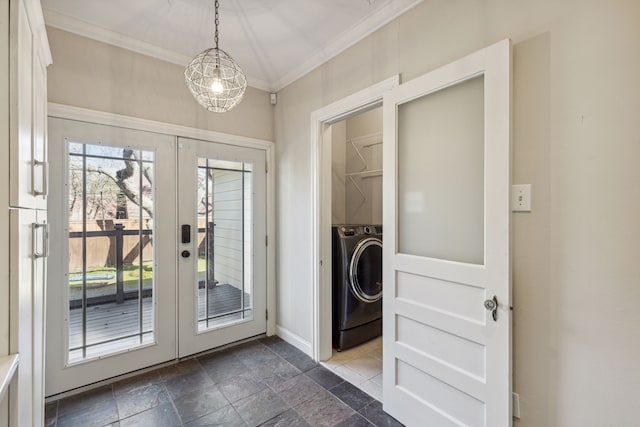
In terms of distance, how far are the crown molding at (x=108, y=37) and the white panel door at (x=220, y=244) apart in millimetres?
708

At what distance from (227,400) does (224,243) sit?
51.5 inches

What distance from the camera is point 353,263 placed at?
2.69 metres

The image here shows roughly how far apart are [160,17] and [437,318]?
270cm

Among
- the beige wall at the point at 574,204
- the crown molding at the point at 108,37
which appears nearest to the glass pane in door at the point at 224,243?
the crown molding at the point at 108,37

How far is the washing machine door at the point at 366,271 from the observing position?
8.91ft

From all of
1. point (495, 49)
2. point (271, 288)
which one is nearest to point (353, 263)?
point (271, 288)

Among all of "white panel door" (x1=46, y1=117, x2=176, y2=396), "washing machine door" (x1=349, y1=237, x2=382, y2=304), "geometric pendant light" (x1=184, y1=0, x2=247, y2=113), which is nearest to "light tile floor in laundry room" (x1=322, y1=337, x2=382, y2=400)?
"washing machine door" (x1=349, y1=237, x2=382, y2=304)

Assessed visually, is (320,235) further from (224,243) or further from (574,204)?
(574,204)

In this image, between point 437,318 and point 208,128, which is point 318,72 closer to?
point 208,128

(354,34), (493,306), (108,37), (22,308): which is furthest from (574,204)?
(108,37)

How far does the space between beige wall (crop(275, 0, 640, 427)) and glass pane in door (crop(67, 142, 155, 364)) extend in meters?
2.52

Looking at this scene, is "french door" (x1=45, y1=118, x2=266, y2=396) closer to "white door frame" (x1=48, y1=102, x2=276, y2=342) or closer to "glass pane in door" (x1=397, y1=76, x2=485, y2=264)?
"white door frame" (x1=48, y1=102, x2=276, y2=342)

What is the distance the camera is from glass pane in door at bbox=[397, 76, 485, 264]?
1.50 meters

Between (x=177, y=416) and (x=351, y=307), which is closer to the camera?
(x=177, y=416)
